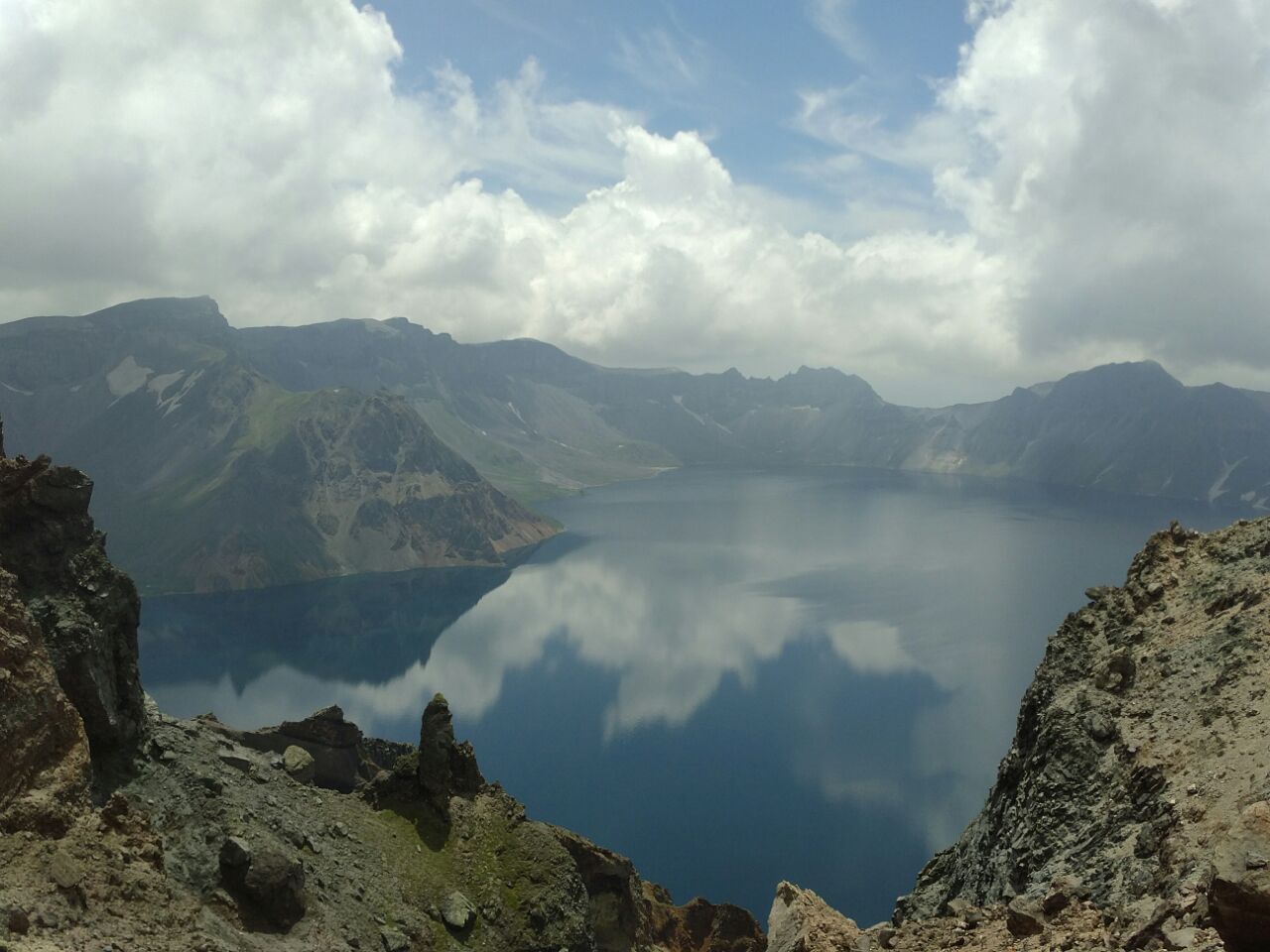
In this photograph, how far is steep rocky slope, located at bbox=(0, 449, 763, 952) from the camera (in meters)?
23.9

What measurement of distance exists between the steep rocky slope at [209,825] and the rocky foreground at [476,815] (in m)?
0.10

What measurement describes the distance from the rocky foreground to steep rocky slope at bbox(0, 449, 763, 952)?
0.10m

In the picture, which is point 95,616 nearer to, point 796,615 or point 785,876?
point 785,876

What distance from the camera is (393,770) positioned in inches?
1927

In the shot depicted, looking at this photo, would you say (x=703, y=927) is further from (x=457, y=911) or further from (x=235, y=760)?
(x=235, y=760)

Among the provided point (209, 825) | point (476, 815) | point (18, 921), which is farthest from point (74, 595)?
point (476, 815)

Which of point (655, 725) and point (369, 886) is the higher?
point (369, 886)

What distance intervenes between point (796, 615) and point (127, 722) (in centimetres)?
15132

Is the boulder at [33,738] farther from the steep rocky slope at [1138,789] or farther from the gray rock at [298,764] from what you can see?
the gray rock at [298,764]

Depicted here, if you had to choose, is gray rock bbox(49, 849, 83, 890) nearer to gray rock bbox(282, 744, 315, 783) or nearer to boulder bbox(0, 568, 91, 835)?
boulder bbox(0, 568, 91, 835)

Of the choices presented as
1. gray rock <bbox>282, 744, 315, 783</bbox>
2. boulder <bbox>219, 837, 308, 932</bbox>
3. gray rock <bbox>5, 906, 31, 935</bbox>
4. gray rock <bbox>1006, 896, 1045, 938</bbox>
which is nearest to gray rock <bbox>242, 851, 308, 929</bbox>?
boulder <bbox>219, 837, 308, 932</bbox>

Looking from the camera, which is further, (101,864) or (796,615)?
(796,615)

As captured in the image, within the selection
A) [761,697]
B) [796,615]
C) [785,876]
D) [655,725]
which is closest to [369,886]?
[785,876]

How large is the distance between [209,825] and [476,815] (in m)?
16.1
